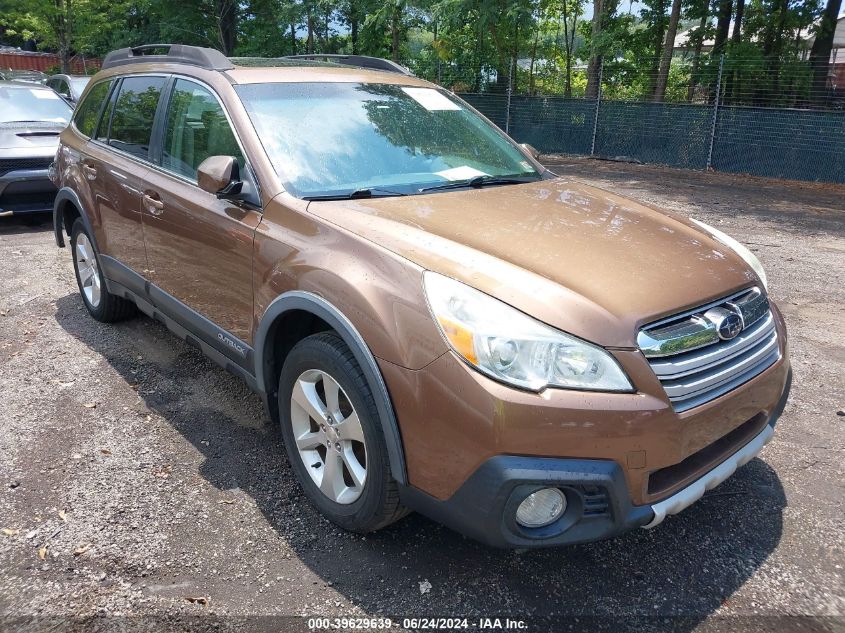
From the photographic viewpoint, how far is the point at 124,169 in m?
4.16

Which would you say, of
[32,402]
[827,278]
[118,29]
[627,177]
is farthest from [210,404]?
[118,29]

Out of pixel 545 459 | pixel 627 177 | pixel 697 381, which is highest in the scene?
pixel 697 381

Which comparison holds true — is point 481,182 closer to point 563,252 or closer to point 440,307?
point 563,252

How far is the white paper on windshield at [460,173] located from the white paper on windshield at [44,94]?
844cm

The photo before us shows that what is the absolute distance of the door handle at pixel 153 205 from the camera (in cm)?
373

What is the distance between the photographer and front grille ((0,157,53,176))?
25.9ft

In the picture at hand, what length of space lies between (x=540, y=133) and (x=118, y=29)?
2207cm

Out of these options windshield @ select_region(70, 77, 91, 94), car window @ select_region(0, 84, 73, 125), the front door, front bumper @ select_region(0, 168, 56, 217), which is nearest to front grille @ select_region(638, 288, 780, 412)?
the front door

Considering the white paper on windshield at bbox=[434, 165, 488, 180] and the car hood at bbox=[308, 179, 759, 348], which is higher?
the white paper on windshield at bbox=[434, 165, 488, 180]

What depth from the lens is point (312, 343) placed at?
270cm

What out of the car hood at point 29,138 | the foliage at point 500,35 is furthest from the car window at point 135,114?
the foliage at point 500,35

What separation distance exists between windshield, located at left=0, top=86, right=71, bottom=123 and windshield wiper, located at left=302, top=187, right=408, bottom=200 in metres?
7.60

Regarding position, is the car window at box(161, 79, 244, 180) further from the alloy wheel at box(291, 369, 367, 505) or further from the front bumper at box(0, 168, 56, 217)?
the front bumper at box(0, 168, 56, 217)

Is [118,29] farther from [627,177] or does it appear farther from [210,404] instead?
[210,404]
